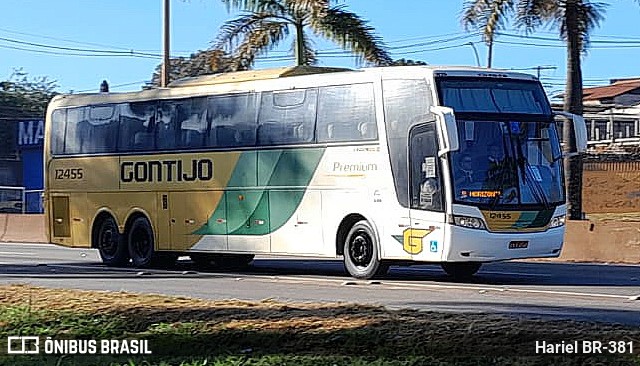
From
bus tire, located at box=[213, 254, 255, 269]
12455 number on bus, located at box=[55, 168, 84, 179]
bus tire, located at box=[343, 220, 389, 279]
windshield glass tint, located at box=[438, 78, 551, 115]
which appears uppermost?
windshield glass tint, located at box=[438, 78, 551, 115]

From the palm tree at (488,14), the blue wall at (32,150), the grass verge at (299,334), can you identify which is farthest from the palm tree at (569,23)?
the blue wall at (32,150)

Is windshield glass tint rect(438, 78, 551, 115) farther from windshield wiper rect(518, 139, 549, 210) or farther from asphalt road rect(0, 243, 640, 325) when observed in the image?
asphalt road rect(0, 243, 640, 325)

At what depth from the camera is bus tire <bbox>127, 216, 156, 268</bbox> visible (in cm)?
2272

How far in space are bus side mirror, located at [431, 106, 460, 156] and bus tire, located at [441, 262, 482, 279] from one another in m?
2.54

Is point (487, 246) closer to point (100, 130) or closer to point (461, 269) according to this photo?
point (461, 269)

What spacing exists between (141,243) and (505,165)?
843 centimetres

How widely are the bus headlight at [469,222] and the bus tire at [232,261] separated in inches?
252

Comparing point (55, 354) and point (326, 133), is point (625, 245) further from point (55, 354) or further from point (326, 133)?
point (55, 354)

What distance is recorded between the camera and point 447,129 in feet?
55.9

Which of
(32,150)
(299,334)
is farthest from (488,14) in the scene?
(32,150)

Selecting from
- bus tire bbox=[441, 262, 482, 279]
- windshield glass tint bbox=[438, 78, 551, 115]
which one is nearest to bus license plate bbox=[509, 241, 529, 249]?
bus tire bbox=[441, 262, 482, 279]

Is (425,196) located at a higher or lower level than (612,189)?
higher

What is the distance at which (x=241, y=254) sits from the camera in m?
21.4

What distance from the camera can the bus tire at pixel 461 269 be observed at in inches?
749
